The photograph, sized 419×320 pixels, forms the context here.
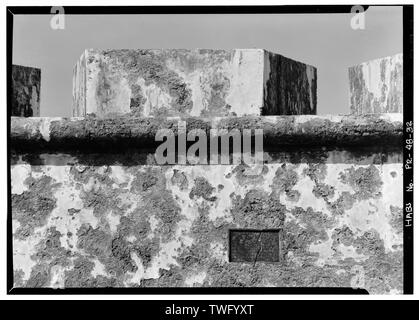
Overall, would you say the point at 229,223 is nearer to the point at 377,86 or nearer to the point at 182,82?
the point at 182,82

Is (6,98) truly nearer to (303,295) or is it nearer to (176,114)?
(176,114)

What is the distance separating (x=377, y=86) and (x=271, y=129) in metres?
0.58

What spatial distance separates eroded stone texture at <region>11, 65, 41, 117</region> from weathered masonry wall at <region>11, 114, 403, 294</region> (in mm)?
197

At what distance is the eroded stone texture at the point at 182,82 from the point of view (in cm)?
297

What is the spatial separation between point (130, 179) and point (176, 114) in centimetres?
29

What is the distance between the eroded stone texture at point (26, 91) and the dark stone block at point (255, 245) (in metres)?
0.92

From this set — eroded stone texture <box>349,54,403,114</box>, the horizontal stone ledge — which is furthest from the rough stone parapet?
eroded stone texture <box>349,54,403,114</box>

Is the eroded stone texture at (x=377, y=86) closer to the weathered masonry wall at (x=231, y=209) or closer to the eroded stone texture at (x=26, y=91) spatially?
the weathered masonry wall at (x=231, y=209)

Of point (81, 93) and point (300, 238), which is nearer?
point (300, 238)

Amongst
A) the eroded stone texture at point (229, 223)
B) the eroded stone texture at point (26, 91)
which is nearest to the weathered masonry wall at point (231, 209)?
the eroded stone texture at point (229, 223)

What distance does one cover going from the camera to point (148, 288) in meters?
2.91

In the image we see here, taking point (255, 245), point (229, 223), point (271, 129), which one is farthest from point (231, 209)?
point (271, 129)

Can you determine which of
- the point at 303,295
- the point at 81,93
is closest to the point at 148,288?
the point at 303,295

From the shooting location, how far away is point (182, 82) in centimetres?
300
